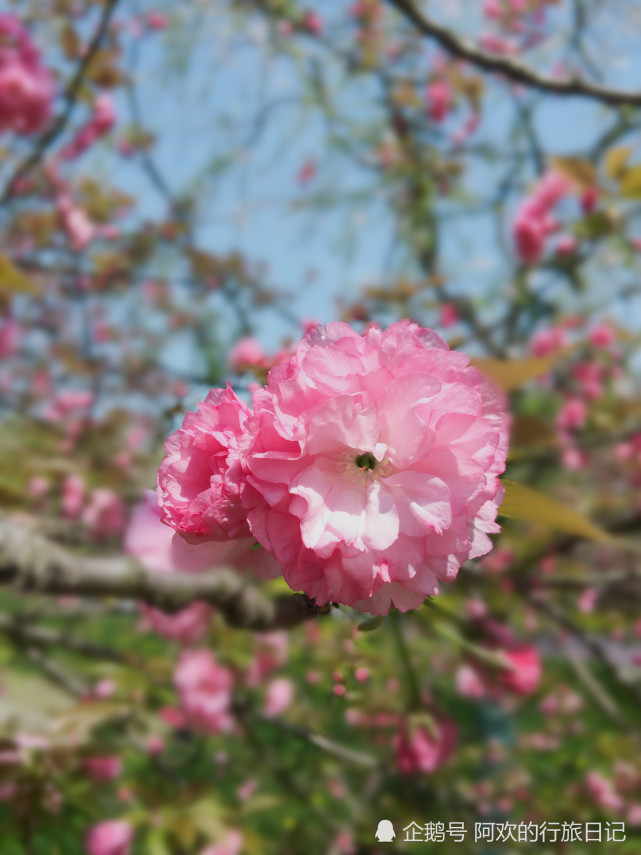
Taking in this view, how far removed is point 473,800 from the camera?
1.38m

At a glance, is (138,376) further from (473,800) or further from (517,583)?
(473,800)

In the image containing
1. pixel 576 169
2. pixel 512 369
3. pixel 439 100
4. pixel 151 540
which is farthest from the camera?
pixel 439 100

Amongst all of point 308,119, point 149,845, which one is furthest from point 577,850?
point 308,119

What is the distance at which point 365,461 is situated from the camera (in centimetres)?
29

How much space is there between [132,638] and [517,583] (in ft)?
8.50

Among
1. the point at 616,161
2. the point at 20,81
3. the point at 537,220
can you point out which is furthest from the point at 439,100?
the point at 616,161

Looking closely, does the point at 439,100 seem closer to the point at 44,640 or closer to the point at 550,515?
the point at 44,640

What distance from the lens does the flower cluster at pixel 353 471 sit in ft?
0.82

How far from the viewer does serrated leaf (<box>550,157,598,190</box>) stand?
1371 millimetres

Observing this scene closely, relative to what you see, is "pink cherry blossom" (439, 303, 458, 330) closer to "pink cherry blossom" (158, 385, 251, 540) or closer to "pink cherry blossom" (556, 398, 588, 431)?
"pink cherry blossom" (556, 398, 588, 431)

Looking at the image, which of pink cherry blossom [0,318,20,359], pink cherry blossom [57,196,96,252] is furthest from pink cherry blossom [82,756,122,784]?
pink cherry blossom [0,318,20,359]

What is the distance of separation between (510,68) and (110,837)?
5.70ft

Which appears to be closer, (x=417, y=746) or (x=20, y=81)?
(x=417, y=746)

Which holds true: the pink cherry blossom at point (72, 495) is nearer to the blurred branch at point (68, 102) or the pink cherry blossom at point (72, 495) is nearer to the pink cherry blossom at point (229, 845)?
the blurred branch at point (68, 102)
